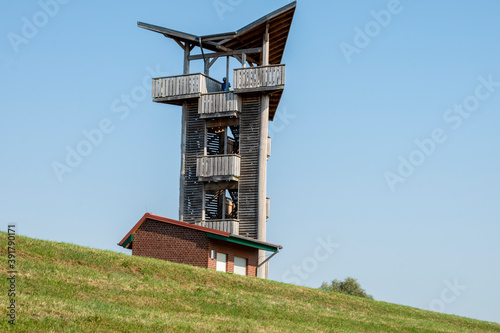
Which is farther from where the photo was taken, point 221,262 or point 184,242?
point 221,262

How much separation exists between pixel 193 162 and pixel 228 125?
2.90 meters

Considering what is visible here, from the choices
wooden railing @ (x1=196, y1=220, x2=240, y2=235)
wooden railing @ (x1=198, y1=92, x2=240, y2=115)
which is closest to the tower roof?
wooden railing @ (x1=198, y1=92, x2=240, y2=115)

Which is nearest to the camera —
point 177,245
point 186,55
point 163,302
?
point 163,302

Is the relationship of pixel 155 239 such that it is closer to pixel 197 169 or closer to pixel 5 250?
pixel 197 169

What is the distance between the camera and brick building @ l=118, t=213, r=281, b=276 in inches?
1347

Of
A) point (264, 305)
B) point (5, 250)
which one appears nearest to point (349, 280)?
point (264, 305)

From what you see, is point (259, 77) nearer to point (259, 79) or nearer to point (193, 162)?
point (259, 79)

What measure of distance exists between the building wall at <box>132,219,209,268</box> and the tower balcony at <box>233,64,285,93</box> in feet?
30.7

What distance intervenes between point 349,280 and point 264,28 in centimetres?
2753

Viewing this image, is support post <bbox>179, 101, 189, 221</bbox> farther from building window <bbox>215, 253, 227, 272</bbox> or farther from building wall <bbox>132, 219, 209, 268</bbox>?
building window <bbox>215, 253, 227, 272</bbox>

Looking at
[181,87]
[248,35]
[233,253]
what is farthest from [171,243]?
[248,35]

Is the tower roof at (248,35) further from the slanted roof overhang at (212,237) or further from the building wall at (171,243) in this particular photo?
the building wall at (171,243)

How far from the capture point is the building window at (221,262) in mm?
34828

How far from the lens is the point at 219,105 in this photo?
3978 centimetres
